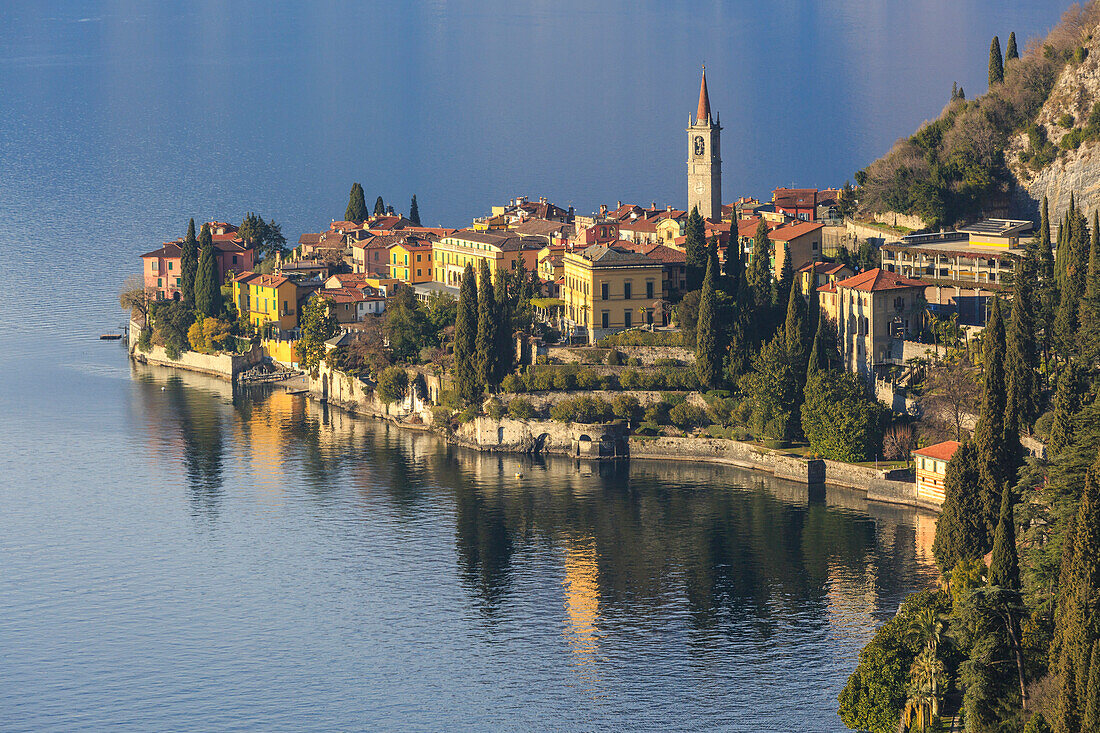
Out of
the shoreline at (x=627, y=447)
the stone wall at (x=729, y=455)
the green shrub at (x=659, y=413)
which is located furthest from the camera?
the green shrub at (x=659, y=413)

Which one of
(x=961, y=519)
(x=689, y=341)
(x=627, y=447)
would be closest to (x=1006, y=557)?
(x=961, y=519)

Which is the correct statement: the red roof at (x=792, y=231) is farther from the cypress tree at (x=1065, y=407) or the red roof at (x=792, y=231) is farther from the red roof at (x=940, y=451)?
the cypress tree at (x=1065, y=407)

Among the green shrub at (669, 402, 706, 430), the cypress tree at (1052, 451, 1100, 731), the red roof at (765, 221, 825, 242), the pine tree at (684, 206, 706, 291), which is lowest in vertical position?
the cypress tree at (1052, 451, 1100, 731)

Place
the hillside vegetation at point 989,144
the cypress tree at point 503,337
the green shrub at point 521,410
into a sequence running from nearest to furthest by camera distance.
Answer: the green shrub at point 521,410, the cypress tree at point 503,337, the hillside vegetation at point 989,144

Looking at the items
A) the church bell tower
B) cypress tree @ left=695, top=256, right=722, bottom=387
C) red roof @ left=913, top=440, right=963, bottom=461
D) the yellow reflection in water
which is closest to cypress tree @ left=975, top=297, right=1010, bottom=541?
red roof @ left=913, top=440, right=963, bottom=461

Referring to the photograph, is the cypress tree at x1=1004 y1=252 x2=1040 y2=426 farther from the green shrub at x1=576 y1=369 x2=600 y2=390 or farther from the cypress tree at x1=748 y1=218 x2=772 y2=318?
the green shrub at x1=576 y1=369 x2=600 y2=390

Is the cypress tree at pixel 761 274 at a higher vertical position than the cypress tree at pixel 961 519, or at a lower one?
higher

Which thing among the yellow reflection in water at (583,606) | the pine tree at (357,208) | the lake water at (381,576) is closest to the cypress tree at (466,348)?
the lake water at (381,576)
